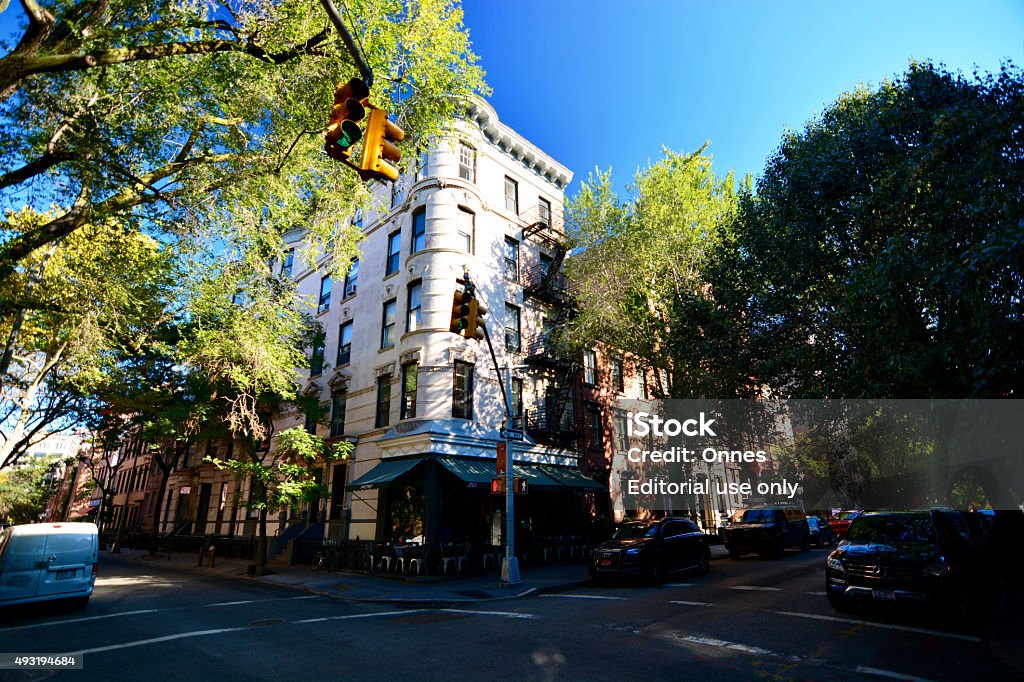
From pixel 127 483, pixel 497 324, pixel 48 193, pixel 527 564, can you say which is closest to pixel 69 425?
pixel 48 193

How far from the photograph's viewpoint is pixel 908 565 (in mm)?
8742

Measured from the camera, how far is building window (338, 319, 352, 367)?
84.0ft

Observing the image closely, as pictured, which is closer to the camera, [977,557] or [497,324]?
[977,557]

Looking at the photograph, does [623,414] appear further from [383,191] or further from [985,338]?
[985,338]

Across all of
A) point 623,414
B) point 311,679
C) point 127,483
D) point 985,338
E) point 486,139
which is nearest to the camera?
point 311,679

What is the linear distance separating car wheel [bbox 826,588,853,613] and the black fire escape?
14.2 m

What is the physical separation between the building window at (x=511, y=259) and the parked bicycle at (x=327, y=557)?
44.7 ft

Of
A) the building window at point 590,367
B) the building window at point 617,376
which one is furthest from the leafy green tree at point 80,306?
the building window at point 617,376

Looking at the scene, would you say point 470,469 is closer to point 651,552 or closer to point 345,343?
point 651,552

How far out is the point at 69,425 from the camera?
961 inches

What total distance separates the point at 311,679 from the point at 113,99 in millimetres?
10926

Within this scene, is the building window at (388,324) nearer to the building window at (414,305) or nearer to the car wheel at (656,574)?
the building window at (414,305)

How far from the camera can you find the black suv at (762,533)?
20.7m

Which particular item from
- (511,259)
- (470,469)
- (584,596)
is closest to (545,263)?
(511,259)
